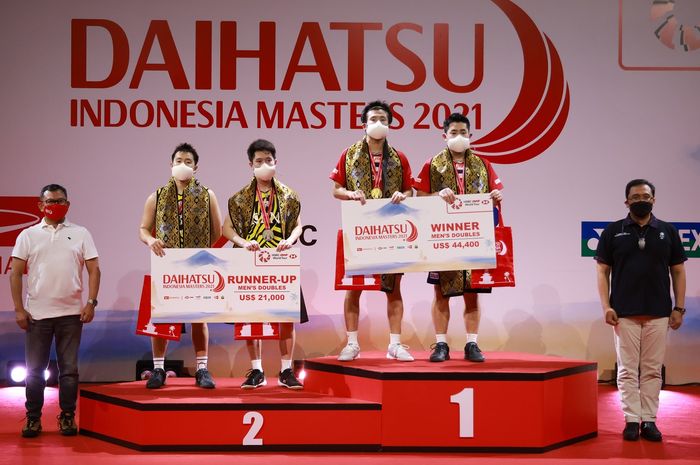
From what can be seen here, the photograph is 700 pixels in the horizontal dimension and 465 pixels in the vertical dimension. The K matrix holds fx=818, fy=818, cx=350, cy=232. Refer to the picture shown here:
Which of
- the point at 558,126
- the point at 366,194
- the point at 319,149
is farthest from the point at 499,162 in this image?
the point at 366,194

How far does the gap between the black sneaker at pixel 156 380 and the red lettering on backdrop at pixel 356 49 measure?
3.08 metres

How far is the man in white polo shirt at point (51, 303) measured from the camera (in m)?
5.00

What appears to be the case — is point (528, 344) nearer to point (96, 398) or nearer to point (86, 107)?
point (96, 398)

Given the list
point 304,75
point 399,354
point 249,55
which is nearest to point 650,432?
point 399,354

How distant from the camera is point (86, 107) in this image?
705 cm

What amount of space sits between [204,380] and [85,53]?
3.38m

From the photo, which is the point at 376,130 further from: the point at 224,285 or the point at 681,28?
the point at 681,28

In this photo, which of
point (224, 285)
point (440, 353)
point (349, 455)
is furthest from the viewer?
point (440, 353)

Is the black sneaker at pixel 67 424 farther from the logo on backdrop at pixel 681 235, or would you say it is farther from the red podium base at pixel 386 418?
the logo on backdrop at pixel 681 235

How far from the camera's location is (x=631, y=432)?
4875 mm

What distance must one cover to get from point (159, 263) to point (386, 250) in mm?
1383

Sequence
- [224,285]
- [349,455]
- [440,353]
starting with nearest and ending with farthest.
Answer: [349,455] → [224,285] → [440,353]

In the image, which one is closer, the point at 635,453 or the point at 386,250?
the point at 635,453

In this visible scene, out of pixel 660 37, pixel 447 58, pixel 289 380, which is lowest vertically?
pixel 289 380
